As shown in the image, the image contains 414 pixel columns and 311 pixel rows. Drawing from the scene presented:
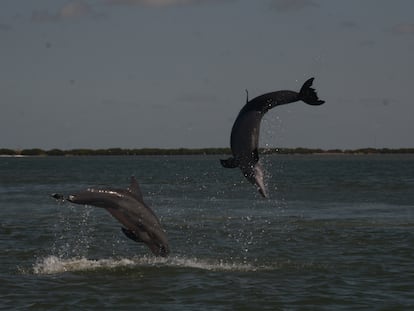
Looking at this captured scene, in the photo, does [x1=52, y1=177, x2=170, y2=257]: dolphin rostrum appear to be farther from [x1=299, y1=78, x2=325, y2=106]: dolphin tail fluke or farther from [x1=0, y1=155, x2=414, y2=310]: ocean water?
[x1=299, y1=78, x2=325, y2=106]: dolphin tail fluke

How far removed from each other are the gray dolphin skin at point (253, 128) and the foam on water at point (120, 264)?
802cm

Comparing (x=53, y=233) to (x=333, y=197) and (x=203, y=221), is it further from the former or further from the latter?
(x=333, y=197)

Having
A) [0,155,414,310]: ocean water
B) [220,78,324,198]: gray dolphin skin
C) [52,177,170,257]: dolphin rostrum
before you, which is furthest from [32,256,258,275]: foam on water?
[220,78,324,198]: gray dolphin skin

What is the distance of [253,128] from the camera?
15.0 m

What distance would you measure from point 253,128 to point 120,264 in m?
9.30

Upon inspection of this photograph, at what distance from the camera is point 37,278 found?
A: 21078 mm

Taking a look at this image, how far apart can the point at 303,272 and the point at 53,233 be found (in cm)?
1264

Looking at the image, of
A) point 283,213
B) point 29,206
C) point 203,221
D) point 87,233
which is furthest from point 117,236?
point 29,206

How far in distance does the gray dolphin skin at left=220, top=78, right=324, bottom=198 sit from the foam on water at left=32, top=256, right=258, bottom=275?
26.3 feet

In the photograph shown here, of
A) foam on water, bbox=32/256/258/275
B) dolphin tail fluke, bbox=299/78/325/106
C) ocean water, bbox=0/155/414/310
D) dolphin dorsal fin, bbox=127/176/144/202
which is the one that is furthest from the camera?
foam on water, bbox=32/256/258/275

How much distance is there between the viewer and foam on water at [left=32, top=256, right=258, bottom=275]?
22484mm

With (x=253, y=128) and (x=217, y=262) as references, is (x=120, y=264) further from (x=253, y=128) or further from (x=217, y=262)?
(x=253, y=128)

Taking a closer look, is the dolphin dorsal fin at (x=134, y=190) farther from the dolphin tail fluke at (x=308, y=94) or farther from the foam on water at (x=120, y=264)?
the dolphin tail fluke at (x=308, y=94)

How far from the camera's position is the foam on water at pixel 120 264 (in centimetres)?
2248
